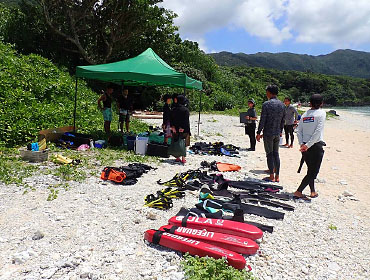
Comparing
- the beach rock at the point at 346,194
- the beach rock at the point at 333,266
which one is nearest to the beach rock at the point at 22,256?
the beach rock at the point at 333,266

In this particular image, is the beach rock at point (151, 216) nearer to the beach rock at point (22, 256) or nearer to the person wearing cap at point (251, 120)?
the beach rock at point (22, 256)

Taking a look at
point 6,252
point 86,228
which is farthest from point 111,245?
point 6,252

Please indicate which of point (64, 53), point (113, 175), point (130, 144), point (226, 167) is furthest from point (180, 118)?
point (64, 53)

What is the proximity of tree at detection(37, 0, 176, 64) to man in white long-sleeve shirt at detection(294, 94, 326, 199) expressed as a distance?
16.3 meters

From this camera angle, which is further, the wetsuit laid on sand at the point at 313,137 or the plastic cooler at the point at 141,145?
the plastic cooler at the point at 141,145

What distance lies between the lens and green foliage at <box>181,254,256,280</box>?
2789mm

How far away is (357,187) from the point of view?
22.4 ft

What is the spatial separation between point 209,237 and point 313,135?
3.09m

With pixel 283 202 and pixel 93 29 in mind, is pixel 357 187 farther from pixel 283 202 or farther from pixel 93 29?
pixel 93 29

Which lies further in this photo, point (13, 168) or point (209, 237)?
point (13, 168)

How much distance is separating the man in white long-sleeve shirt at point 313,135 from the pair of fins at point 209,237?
7.72ft

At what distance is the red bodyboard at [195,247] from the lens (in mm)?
3076

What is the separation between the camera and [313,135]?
5254 millimetres

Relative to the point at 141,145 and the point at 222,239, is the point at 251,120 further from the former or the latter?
the point at 222,239
